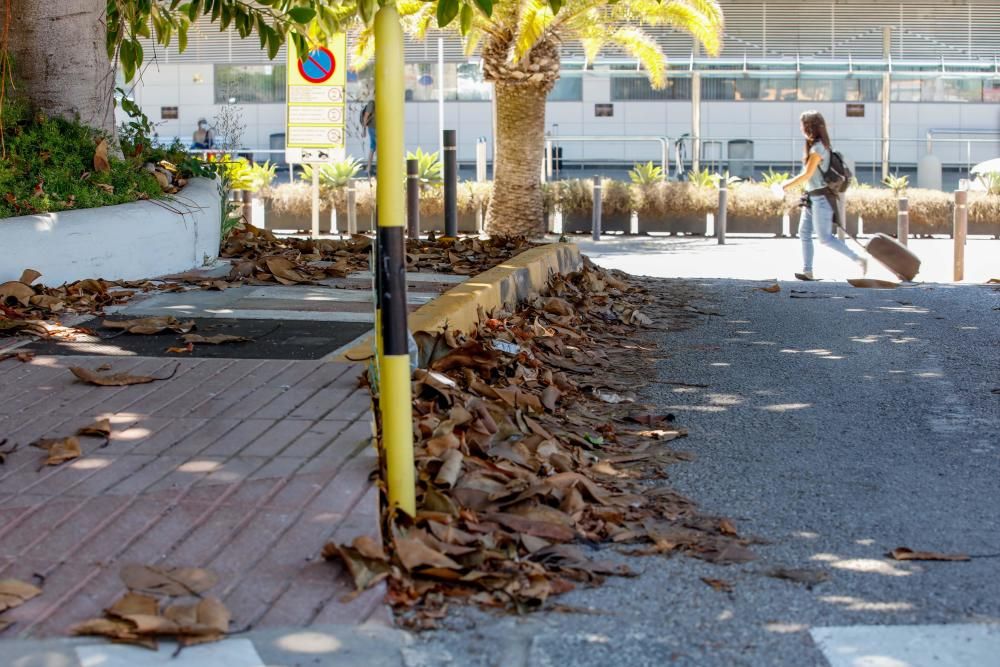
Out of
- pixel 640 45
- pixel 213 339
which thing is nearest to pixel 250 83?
pixel 640 45

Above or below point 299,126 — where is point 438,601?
below

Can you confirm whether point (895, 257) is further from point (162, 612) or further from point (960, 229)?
point (162, 612)

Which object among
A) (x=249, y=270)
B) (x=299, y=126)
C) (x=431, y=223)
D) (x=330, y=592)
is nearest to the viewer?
(x=330, y=592)

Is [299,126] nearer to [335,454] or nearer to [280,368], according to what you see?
[280,368]

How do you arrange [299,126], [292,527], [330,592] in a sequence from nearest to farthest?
[330,592], [292,527], [299,126]

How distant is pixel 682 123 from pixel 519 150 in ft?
55.1

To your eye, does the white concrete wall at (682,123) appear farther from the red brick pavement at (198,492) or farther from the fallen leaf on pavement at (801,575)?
the fallen leaf on pavement at (801,575)

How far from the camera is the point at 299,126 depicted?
53.8 ft

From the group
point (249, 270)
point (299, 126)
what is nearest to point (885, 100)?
point (299, 126)

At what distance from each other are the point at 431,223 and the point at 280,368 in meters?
17.9

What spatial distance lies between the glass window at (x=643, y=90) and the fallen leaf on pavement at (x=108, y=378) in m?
32.3

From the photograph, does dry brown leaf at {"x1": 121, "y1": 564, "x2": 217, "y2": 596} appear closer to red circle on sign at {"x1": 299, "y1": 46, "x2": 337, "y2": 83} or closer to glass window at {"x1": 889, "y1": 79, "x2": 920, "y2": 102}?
red circle on sign at {"x1": 299, "y1": 46, "x2": 337, "y2": 83}

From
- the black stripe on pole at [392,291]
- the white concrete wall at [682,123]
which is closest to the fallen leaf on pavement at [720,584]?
the black stripe on pole at [392,291]

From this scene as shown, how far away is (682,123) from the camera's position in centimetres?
3647
